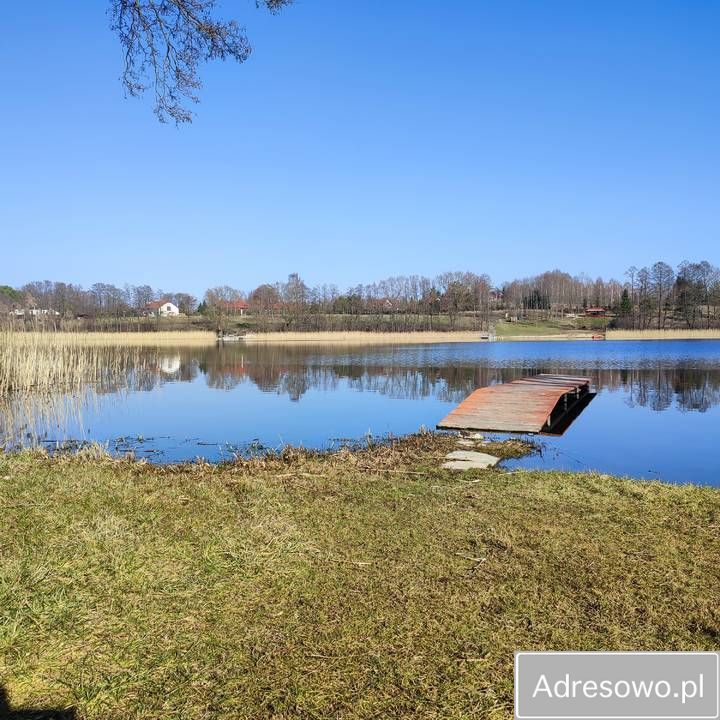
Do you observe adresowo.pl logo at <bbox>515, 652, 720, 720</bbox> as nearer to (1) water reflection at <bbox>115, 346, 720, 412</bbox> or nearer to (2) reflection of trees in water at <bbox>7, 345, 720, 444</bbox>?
(2) reflection of trees in water at <bbox>7, 345, 720, 444</bbox>

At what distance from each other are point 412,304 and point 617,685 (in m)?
82.5

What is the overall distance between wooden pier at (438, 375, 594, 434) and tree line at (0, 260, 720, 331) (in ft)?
170

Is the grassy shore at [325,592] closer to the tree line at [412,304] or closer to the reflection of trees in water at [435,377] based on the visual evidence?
the reflection of trees in water at [435,377]

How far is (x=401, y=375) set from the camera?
79.9 feet

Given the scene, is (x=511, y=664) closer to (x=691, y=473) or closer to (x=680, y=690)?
(x=680, y=690)

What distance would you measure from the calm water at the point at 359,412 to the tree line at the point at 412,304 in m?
43.3

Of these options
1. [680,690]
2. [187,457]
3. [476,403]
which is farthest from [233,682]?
[476,403]

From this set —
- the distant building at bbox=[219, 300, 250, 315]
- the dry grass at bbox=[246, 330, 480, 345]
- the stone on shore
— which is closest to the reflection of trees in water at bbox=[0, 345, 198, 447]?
the stone on shore

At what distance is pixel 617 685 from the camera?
2.42 meters

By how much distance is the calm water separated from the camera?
10461mm

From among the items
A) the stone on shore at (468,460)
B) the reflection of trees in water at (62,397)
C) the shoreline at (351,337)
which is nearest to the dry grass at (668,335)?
the shoreline at (351,337)

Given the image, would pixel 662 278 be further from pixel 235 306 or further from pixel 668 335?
pixel 235 306

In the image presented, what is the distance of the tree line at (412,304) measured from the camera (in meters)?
72.0

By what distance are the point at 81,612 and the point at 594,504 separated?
452cm
